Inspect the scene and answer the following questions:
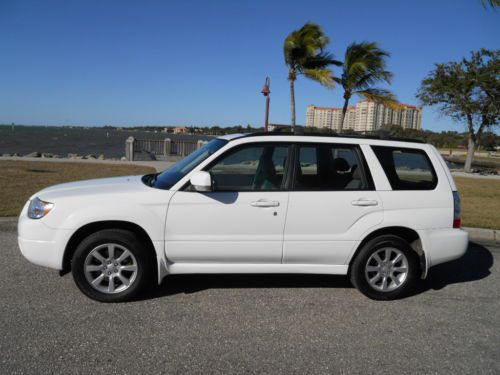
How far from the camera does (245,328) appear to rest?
3547mm

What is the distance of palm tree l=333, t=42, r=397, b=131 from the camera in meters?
13.7

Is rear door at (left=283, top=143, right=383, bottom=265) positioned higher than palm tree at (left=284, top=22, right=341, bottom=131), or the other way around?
palm tree at (left=284, top=22, right=341, bottom=131)

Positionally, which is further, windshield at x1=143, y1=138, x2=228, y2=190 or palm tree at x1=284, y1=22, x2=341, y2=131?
palm tree at x1=284, y1=22, x2=341, y2=131

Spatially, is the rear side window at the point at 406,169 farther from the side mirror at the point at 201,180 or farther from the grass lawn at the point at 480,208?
the grass lawn at the point at 480,208

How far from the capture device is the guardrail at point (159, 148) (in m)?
21.7

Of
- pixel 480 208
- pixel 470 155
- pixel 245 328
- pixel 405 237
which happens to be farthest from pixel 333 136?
pixel 470 155

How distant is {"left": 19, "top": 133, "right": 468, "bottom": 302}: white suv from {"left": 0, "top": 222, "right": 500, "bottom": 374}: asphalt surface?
31 cm

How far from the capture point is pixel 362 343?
3.38m

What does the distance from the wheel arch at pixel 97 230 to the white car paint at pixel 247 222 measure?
71mm

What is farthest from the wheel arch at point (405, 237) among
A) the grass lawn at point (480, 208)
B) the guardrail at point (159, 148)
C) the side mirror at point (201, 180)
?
the guardrail at point (159, 148)

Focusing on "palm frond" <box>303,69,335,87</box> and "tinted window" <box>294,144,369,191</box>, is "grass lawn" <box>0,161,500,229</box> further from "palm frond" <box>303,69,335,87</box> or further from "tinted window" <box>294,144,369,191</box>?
"palm frond" <box>303,69,335,87</box>

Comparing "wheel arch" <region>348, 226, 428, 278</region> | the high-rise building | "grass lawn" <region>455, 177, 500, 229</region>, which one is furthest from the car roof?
the high-rise building

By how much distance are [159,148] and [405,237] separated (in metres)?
19.4

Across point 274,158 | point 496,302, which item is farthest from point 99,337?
point 496,302
